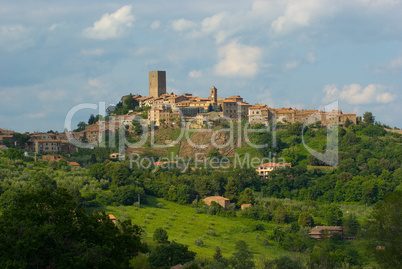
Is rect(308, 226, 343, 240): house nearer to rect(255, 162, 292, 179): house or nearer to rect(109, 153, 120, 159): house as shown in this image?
rect(255, 162, 292, 179): house

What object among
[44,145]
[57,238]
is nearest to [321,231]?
[57,238]

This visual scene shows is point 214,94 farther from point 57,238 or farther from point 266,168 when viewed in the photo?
point 57,238

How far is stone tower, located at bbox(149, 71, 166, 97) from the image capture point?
114m

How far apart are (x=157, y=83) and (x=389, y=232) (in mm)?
85692

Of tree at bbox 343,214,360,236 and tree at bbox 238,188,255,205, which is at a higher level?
tree at bbox 238,188,255,205

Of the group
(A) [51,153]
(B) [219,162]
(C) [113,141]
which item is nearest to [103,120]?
(C) [113,141]

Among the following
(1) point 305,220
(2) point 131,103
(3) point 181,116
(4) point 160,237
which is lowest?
(4) point 160,237

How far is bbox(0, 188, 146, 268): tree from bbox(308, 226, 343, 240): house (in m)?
28.6

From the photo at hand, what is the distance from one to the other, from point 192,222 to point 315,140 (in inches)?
1399

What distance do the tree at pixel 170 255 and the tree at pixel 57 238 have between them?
1201cm

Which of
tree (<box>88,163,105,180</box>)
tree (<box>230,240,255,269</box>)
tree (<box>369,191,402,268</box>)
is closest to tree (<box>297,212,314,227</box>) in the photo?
tree (<box>230,240,255,269</box>)

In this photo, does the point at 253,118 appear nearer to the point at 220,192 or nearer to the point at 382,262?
the point at 220,192

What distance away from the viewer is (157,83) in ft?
375

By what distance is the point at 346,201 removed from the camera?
66812mm
